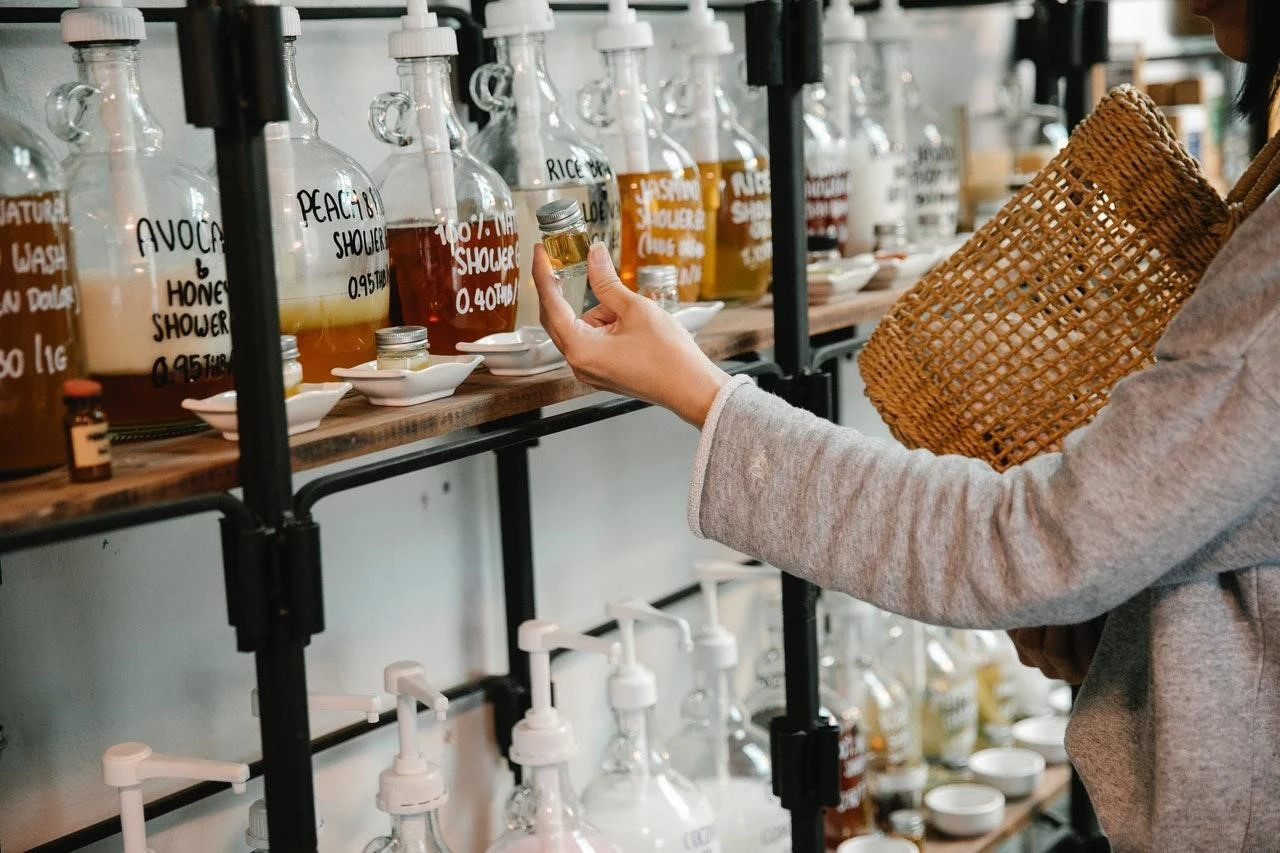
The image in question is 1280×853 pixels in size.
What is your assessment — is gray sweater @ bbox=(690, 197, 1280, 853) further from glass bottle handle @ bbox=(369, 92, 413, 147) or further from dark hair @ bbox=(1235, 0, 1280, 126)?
glass bottle handle @ bbox=(369, 92, 413, 147)

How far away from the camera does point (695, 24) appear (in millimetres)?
1261

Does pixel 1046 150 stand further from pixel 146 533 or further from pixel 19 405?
pixel 19 405

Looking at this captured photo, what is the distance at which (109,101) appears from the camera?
2.69 ft

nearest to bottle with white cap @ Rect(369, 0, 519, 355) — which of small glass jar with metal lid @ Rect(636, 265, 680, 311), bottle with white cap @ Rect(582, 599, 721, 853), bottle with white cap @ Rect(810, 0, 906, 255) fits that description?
small glass jar with metal lid @ Rect(636, 265, 680, 311)

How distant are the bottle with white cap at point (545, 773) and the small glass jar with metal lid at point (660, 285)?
268 mm

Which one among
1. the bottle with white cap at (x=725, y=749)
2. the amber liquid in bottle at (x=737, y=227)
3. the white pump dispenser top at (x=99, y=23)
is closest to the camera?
the white pump dispenser top at (x=99, y=23)

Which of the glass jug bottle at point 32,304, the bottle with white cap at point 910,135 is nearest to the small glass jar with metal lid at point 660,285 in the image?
the glass jug bottle at point 32,304

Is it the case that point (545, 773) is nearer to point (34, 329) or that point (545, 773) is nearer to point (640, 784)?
point (640, 784)

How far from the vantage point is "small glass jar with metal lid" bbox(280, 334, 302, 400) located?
80 centimetres

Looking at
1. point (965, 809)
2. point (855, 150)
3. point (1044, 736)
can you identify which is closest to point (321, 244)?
point (855, 150)

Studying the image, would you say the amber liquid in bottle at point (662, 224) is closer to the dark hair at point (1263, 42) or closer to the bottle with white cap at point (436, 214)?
the bottle with white cap at point (436, 214)

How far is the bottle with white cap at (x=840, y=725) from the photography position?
4.85ft

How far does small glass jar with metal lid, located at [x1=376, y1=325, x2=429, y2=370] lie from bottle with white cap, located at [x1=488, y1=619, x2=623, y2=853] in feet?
1.08

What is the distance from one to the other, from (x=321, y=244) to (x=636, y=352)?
8.0 inches
